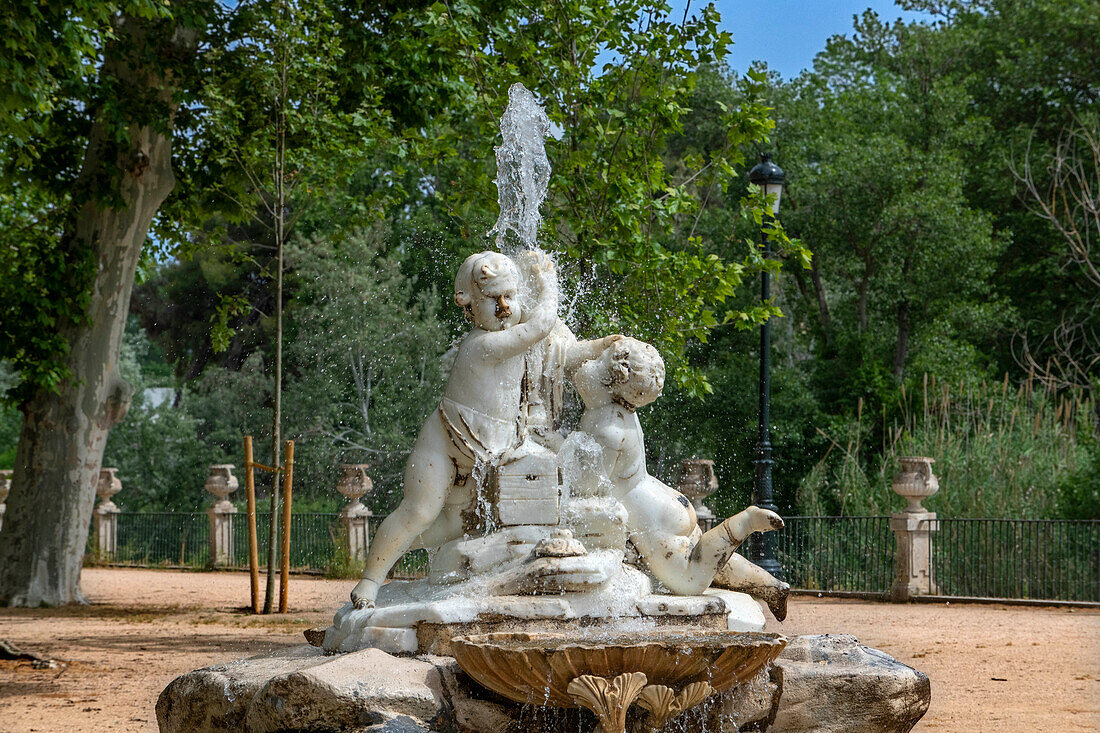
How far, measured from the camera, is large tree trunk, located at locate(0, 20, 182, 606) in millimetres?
13312

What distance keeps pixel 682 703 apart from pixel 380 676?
43.9 inches

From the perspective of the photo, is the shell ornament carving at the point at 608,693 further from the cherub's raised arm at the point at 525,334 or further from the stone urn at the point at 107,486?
the stone urn at the point at 107,486

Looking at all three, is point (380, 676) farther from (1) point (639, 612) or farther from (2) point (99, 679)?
(2) point (99, 679)

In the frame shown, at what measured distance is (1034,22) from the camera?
25.3 metres

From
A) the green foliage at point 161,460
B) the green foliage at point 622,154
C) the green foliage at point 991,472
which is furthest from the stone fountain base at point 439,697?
the green foliage at point 161,460

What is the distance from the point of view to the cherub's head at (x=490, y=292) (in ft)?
16.6

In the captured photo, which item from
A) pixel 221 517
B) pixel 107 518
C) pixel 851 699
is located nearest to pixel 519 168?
pixel 851 699

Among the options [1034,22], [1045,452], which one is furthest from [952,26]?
[1045,452]

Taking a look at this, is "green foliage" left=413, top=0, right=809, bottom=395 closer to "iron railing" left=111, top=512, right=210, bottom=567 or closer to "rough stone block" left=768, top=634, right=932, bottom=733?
"rough stone block" left=768, top=634, right=932, bottom=733

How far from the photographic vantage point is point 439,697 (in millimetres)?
4316

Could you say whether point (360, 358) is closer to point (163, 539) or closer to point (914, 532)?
point (163, 539)

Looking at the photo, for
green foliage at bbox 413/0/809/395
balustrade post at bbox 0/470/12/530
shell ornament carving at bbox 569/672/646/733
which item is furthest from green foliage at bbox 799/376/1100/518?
balustrade post at bbox 0/470/12/530

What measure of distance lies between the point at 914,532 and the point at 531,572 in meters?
10.6

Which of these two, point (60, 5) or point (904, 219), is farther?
point (904, 219)
